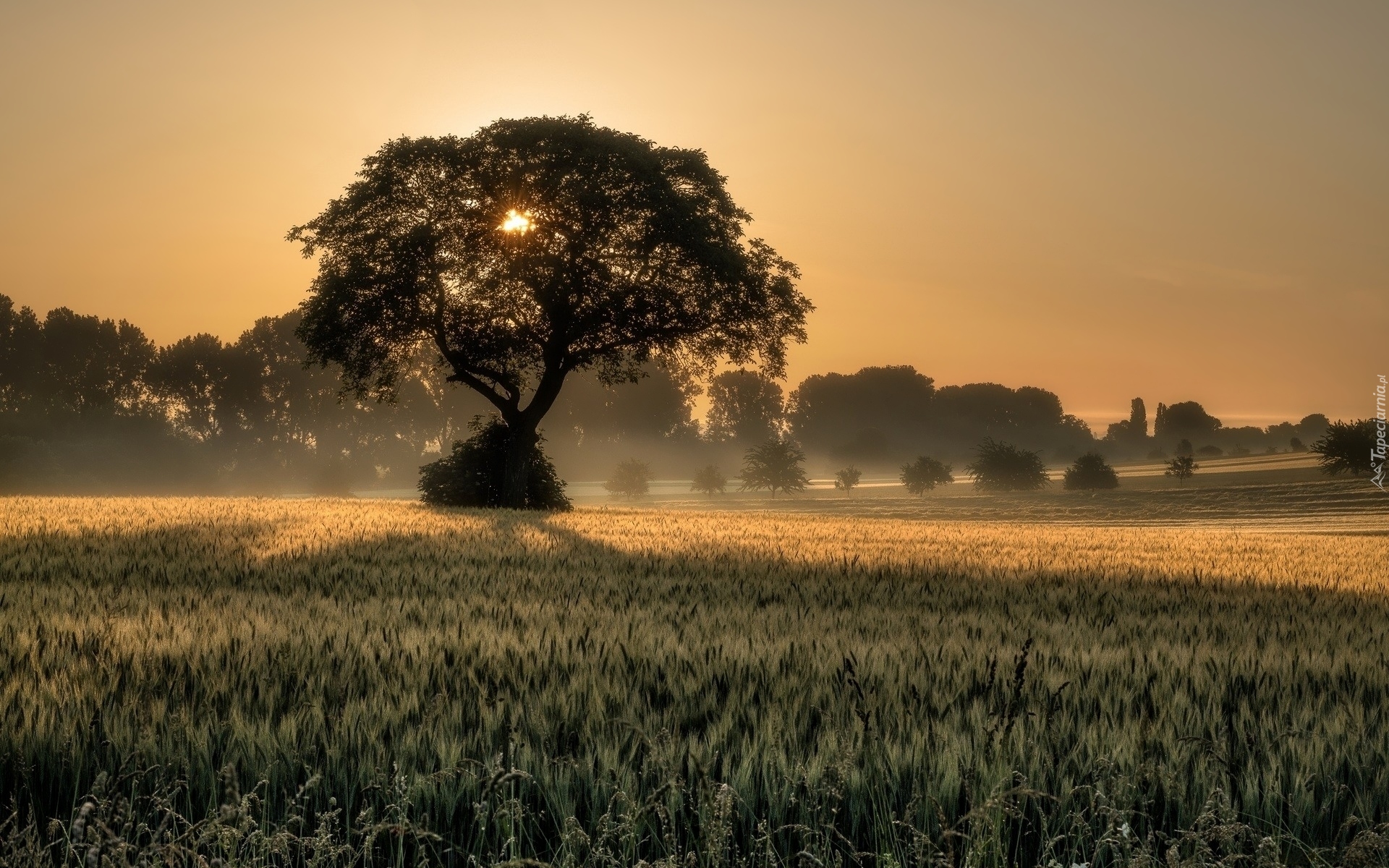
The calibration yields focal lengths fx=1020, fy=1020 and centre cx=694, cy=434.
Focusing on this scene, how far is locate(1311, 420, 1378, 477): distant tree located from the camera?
71.8 metres

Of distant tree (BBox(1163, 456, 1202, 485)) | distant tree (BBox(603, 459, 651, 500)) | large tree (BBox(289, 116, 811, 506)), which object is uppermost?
large tree (BBox(289, 116, 811, 506))

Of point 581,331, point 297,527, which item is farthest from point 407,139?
point 297,527

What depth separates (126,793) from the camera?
4.34 metres

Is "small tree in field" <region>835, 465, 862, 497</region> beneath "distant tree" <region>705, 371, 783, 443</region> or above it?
beneath

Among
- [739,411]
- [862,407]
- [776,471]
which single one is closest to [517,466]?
[776,471]

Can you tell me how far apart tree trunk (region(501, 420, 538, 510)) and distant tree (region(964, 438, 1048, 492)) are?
234 feet

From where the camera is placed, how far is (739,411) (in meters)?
161

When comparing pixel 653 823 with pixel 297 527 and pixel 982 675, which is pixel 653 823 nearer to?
pixel 982 675

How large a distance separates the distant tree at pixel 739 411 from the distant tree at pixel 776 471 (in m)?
48.8

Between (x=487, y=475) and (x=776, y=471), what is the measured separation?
6813 cm

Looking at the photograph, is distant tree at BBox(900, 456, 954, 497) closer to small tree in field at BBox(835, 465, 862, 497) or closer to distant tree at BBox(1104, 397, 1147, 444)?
small tree in field at BBox(835, 465, 862, 497)

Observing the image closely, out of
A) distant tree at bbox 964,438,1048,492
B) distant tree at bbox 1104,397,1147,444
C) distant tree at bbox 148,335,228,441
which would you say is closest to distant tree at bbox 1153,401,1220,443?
distant tree at bbox 1104,397,1147,444

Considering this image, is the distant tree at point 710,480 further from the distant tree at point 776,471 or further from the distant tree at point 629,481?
the distant tree at point 629,481

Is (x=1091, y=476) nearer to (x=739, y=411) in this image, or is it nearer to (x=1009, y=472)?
(x=1009, y=472)
